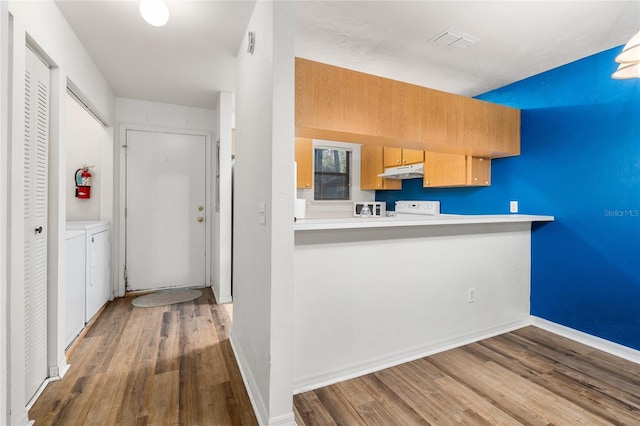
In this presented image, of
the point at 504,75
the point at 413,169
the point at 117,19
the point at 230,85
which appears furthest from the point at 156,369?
the point at 504,75

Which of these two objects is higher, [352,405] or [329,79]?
[329,79]

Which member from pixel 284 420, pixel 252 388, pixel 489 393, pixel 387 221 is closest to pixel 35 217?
pixel 252 388

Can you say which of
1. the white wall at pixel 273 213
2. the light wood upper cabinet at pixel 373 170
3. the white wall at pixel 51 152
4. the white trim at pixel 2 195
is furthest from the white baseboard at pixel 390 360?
the light wood upper cabinet at pixel 373 170

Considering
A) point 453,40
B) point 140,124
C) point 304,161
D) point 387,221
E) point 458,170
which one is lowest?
point 387,221

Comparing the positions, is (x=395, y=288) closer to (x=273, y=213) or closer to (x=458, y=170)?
(x=273, y=213)

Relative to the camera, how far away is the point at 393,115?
8.01 feet

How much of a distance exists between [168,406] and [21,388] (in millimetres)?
707

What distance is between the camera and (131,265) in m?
3.94

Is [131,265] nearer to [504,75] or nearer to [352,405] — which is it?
[352,405]

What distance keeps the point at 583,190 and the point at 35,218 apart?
4057 mm

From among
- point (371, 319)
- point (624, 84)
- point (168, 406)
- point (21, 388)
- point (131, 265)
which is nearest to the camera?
point (21, 388)

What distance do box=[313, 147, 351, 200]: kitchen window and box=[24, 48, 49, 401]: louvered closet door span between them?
3.47 m

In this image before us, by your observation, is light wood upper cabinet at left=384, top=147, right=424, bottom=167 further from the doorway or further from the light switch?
the doorway

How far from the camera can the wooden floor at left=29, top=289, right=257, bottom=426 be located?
5.68ft
